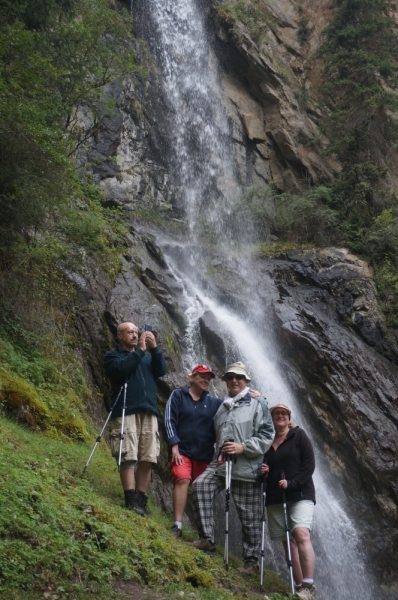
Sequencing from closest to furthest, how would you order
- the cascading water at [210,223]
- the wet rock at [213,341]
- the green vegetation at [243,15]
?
the cascading water at [210,223]
the wet rock at [213,341]
the green vegetation at [243,15]

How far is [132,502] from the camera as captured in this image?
5.25 meters

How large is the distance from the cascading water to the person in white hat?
530cm

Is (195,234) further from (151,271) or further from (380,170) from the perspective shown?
(380,170)

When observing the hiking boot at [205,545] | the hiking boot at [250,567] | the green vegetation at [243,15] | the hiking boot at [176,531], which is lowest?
the hiking boot at [250,567]

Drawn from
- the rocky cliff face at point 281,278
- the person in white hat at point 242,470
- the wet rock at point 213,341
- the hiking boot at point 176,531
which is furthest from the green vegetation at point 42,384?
the wet rock at point 213,341

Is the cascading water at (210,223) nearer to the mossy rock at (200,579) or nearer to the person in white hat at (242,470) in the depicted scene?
the person in white hat at (242,470)

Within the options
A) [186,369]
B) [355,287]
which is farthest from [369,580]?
[355,287]

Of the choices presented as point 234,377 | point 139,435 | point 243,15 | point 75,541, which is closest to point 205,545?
point 139,435

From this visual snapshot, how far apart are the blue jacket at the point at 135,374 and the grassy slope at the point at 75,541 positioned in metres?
0.85

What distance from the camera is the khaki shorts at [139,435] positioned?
5429 mm

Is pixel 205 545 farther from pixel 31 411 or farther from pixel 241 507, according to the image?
pixel 31 411

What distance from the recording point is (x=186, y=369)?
39.4 feet

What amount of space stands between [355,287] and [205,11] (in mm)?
15146

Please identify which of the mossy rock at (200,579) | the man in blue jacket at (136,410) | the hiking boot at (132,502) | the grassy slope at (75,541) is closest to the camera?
the grassy slope at (75,541)
